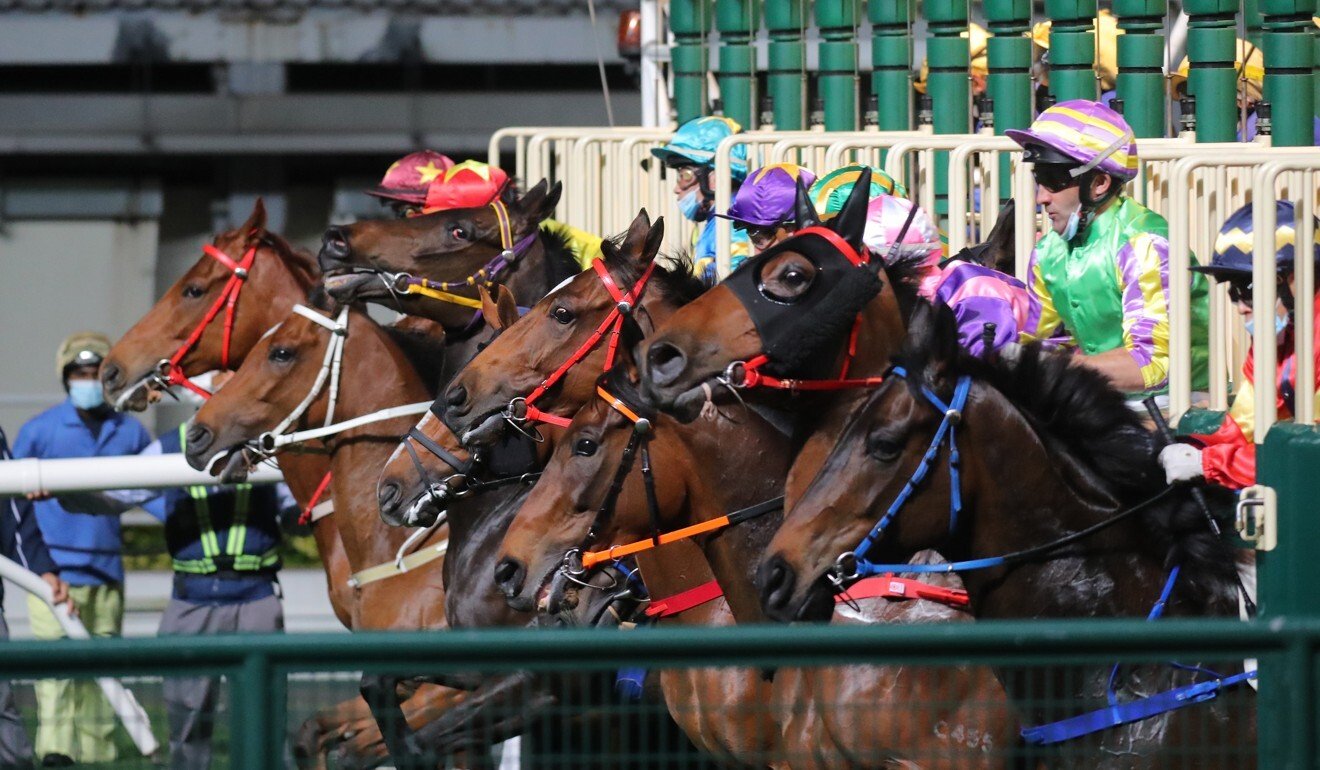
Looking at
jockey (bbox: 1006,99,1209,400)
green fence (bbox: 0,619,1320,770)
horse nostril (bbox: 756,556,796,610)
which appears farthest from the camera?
jockey (bbox: 1006,99,1209,400)

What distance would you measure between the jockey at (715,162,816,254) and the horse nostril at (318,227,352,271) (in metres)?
1.58

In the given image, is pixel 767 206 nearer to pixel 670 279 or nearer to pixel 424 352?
pixel 670 279

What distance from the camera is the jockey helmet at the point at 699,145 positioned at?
6473 mm

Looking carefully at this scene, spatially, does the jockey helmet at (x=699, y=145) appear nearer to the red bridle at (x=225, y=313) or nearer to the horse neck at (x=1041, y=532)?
the red bridle at (x=225, y=313)

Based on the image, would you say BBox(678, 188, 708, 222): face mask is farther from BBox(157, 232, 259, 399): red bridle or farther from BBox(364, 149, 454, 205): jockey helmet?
BBox(157, 232, 259, 399): red bridle

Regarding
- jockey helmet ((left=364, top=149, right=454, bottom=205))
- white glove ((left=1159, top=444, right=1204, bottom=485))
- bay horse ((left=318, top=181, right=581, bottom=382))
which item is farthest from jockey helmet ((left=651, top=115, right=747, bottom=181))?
white glove ((left=1159, top=444, right=1204, bottom=485))

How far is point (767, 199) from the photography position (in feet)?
16.5

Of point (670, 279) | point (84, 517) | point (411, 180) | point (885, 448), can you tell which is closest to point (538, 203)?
point (411, 180)

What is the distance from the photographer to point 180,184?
1295 cm

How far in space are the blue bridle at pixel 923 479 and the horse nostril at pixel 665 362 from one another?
0.53 m

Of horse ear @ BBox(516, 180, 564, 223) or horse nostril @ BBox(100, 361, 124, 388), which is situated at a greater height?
horse ear @ BBox(516, 180, 564, 223)

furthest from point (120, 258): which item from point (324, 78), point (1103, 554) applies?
point (1103, 554)

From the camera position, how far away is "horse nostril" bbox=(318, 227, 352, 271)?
6242 millimetres

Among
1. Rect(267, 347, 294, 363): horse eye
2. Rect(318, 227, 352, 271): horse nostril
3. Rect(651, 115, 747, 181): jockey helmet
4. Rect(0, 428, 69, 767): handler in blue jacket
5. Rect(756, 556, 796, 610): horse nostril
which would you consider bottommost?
Rect(0, 428, 69, 767): handler in blue jacket
